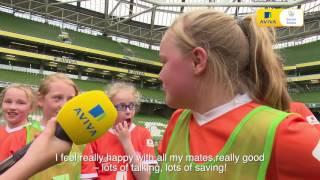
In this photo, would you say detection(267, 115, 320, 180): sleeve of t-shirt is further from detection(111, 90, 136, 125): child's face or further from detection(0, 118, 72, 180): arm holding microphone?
detection(111, 90, 136, 125): child's face

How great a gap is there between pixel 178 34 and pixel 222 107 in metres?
0.31

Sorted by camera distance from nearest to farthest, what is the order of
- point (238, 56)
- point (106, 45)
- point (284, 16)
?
point (238, 56), point (284, 16), point (106, 45)

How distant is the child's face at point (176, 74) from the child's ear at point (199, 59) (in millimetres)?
18

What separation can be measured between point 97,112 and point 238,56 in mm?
533

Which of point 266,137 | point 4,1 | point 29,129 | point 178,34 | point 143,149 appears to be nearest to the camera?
point 266,137

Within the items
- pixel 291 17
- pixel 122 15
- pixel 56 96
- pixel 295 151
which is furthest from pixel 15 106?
pixel 122 15

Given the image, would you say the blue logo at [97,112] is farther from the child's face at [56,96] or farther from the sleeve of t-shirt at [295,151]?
the child's face at [56,96]

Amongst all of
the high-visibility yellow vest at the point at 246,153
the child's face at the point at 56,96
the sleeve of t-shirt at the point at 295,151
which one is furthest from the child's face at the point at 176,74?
the child's face at the point at 56,96

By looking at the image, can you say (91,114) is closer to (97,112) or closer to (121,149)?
(97,112)

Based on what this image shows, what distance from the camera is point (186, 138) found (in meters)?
1.53

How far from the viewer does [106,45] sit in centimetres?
3412

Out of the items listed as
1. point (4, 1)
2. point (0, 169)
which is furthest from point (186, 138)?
point (4, 1)

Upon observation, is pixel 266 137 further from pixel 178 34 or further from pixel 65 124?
pixel 65 124

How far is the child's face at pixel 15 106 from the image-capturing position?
10.2ft
